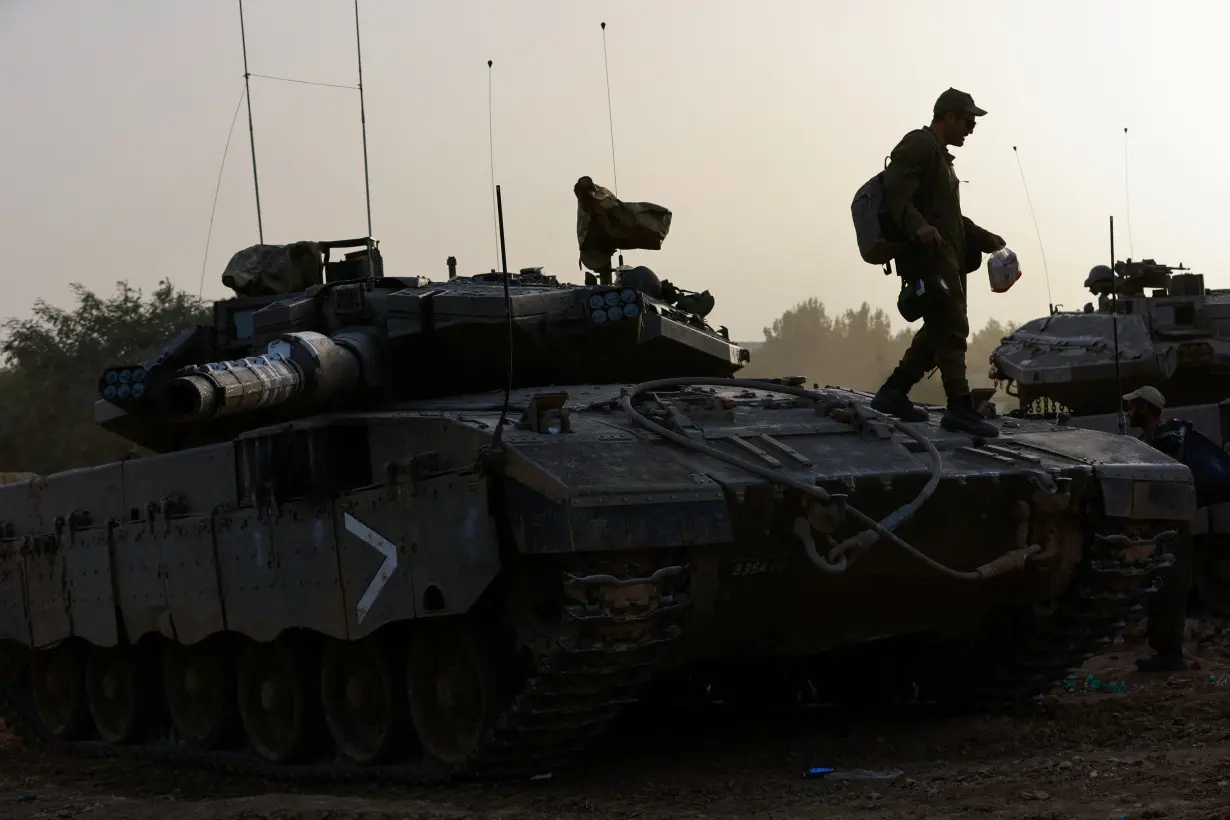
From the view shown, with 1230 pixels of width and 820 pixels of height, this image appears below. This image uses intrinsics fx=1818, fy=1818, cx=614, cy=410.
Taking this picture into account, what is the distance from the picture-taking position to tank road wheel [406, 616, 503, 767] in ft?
29.7

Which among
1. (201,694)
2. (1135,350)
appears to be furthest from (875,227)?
(1135,350)

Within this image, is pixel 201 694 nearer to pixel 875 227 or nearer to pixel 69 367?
pixel 875 227

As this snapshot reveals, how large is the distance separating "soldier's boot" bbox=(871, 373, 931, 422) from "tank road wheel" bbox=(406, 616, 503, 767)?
9.03 feet

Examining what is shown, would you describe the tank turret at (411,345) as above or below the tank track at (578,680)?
above

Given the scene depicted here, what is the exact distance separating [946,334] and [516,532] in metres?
3.19

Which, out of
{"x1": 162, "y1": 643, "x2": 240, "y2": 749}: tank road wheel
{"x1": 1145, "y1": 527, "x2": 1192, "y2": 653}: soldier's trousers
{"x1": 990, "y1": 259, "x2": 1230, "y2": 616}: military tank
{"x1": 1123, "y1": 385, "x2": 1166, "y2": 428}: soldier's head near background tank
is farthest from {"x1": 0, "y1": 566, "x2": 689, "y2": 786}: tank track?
{"x1": 990, "y1": 259, "x2": 1230, "y2": 616}: military tank

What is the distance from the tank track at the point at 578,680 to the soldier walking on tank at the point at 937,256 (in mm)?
2395

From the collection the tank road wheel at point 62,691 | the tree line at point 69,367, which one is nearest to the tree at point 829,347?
the tree line at point 69,367

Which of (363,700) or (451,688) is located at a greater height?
(451,688)

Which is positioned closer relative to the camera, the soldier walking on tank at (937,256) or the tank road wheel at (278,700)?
the soldier walking on tank at (937,256)

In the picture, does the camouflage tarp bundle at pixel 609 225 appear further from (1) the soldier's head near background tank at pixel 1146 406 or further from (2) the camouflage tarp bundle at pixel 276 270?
(1) the soldier's head near background tank at pixel 1146 406

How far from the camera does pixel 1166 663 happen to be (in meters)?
12.6

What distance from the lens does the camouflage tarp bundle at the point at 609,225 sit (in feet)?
41.3

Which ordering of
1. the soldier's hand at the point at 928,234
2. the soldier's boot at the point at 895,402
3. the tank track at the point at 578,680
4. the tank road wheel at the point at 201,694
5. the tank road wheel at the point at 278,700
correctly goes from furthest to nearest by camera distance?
the tank road wheel at the point at 201,694 < the tank road wheel at the point at 278,700 < the soldier's boot at the point at 895,402 < the soldier's hand at the point at 928,234 < the tank track at the point at 578,680
